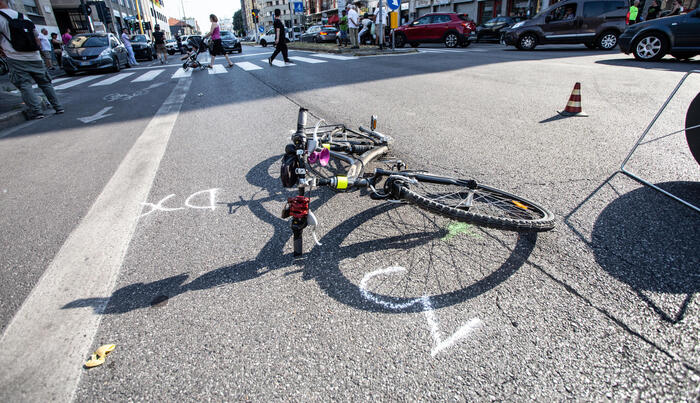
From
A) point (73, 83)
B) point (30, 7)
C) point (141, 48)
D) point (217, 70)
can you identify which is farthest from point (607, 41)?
point (30, 7)

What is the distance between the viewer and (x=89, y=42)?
47.5ft

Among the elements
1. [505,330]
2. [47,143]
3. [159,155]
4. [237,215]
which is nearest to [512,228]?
[505,330]

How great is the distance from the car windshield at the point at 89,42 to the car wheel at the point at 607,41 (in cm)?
2038

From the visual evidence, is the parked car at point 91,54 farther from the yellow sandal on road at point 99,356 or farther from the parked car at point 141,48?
the yellow sandal on road at point 99,356

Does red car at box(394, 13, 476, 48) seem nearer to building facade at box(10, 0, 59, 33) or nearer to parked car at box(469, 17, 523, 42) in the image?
parked car at box(469, 17, 523, 42)

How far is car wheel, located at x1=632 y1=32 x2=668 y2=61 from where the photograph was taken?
1055 centimetres

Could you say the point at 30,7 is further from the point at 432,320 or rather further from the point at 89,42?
the point at 432,320

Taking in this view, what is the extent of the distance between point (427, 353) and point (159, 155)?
4.22 m

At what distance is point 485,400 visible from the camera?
1.48 m

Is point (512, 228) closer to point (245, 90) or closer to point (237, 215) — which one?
point (237, 215)

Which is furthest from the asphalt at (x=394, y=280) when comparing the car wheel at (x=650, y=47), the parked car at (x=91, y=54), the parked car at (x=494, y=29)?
the parked car at (x=494, y=29)

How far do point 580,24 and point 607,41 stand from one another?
1333mm

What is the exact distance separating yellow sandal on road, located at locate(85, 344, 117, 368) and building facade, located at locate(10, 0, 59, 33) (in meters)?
33.1

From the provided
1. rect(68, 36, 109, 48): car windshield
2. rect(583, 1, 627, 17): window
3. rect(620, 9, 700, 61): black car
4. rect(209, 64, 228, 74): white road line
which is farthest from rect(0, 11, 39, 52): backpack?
rect(583, 1, 627, 17): window
